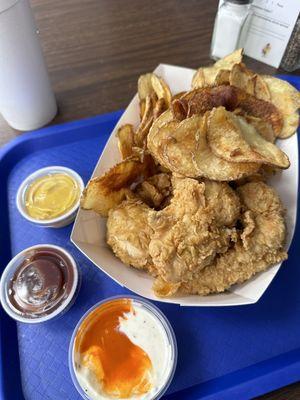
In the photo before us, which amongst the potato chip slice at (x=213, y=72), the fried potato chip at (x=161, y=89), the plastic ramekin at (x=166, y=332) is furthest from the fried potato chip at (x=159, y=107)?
the plastic ramekin at (x=166, y=332)

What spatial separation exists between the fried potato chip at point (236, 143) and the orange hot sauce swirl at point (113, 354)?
19.5 inches

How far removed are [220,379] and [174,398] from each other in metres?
0.14

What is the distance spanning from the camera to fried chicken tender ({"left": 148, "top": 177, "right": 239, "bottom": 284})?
2.69 feet

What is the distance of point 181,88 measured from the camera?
1.29 metres

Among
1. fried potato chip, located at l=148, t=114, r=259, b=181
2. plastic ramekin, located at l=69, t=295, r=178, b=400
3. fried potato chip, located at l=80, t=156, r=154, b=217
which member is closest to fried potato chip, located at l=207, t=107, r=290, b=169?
fried potato chip, located at l=148, t=114, r=259, b=181

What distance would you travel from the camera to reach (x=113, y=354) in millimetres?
908

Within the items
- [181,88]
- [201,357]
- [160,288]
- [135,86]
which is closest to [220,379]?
[201,357]

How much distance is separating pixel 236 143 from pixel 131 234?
0.36m

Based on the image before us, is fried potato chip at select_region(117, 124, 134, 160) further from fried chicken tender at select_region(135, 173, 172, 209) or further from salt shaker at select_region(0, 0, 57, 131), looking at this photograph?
salt shaker at select_region(0, 0, 57, 131)

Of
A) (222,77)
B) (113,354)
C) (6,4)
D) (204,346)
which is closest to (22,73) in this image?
(6,4)

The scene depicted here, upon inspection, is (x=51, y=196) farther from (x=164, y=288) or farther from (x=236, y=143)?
(x=236, y=143)

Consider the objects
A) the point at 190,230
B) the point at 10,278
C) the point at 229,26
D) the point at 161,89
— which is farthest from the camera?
the point at 229,26

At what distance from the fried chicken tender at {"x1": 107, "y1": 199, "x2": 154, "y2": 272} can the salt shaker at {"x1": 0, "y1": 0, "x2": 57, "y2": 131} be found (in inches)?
24.6

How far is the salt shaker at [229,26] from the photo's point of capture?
1361 millimetres
